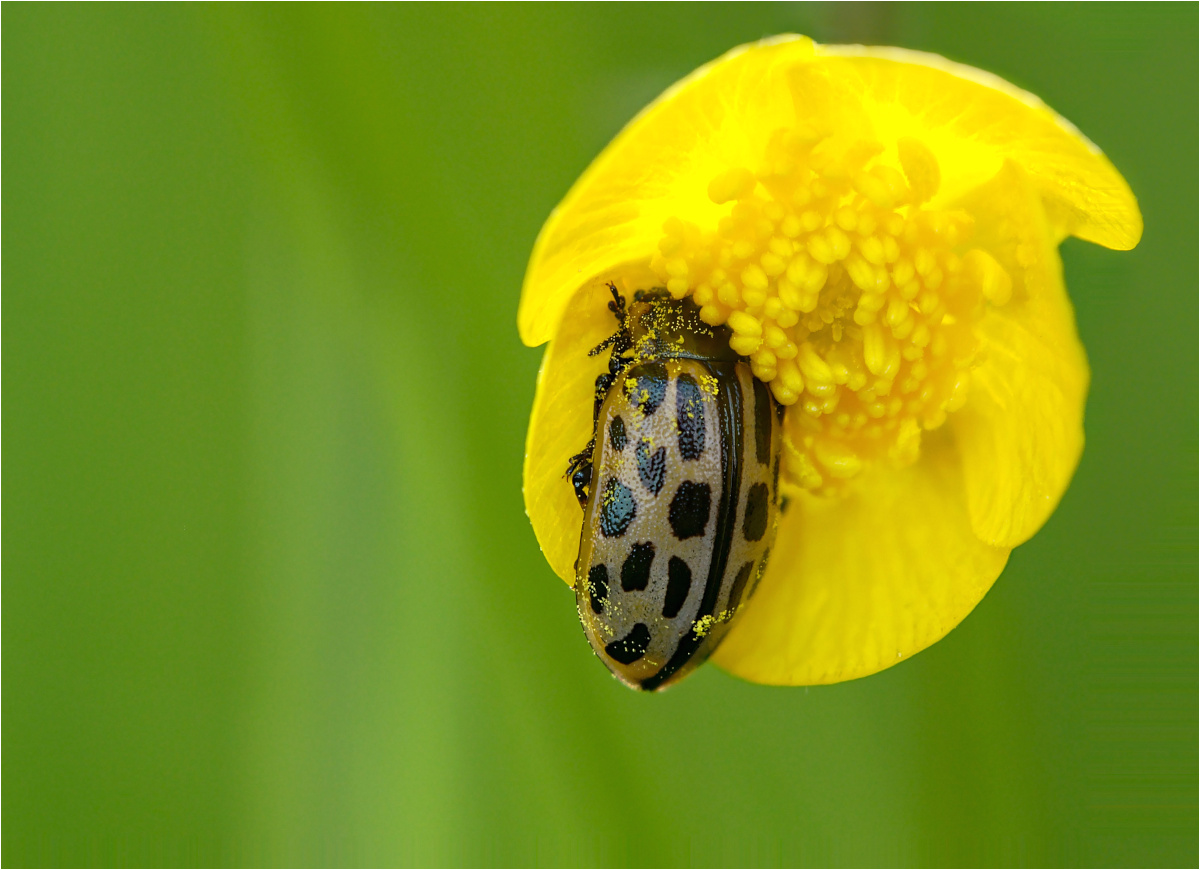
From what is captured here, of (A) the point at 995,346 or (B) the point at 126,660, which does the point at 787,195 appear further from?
(B) the point at 126,660

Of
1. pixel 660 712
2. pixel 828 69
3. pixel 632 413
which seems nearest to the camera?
pixel 828 69

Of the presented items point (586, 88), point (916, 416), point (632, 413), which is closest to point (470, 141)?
point (586, 88)

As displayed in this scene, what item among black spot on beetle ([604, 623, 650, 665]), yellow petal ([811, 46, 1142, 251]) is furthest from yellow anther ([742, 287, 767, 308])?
black spot on beetle ([604, 623, 650, 665])

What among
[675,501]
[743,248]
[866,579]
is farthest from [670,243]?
[866,579]

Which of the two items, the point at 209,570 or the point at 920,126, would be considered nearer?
the point at 920,126

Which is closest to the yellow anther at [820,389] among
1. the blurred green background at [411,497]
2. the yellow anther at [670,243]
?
the yellow anther at [670,243]

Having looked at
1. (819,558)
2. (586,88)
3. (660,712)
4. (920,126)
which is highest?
(586,88)

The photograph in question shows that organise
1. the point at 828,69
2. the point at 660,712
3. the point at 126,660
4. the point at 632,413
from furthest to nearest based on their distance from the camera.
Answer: the point at 660,712 → the point at 126,660 → the point at 632,413 → the point at 828,69

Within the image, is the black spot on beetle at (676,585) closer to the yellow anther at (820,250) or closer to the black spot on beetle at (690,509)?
the black spot on beetle at (690,509)
